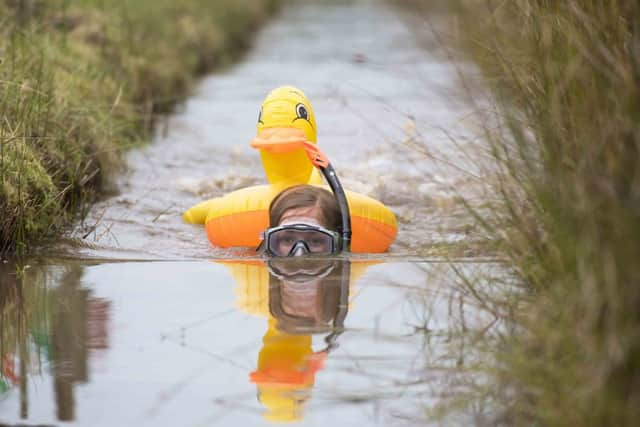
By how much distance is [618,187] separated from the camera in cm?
343

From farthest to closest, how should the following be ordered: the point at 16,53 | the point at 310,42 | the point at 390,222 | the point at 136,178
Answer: the point at 310,42
the point at 136,178
the point at 16,53
the point at 390,222

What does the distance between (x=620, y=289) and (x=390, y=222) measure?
3777 millimetres

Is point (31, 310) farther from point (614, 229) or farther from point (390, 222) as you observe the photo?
point (614, 229)

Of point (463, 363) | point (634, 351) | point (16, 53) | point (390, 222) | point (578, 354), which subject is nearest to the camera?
point (634, 351)

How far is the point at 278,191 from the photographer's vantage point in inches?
275

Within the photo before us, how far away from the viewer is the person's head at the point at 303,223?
6.29m

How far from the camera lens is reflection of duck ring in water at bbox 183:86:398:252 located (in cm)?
679

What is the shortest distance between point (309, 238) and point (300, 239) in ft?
0.18

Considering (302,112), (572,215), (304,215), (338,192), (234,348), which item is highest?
(302,112)

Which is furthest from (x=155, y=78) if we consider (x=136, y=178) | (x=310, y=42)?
(x=310, y=42)

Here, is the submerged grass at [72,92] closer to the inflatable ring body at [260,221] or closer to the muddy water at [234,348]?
the muddy water at [234,348]

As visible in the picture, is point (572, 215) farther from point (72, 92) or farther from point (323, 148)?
point (323, 148)

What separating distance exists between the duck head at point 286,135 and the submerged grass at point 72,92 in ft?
3.48

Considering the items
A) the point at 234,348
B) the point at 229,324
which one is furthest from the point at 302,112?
the point at 234,348
